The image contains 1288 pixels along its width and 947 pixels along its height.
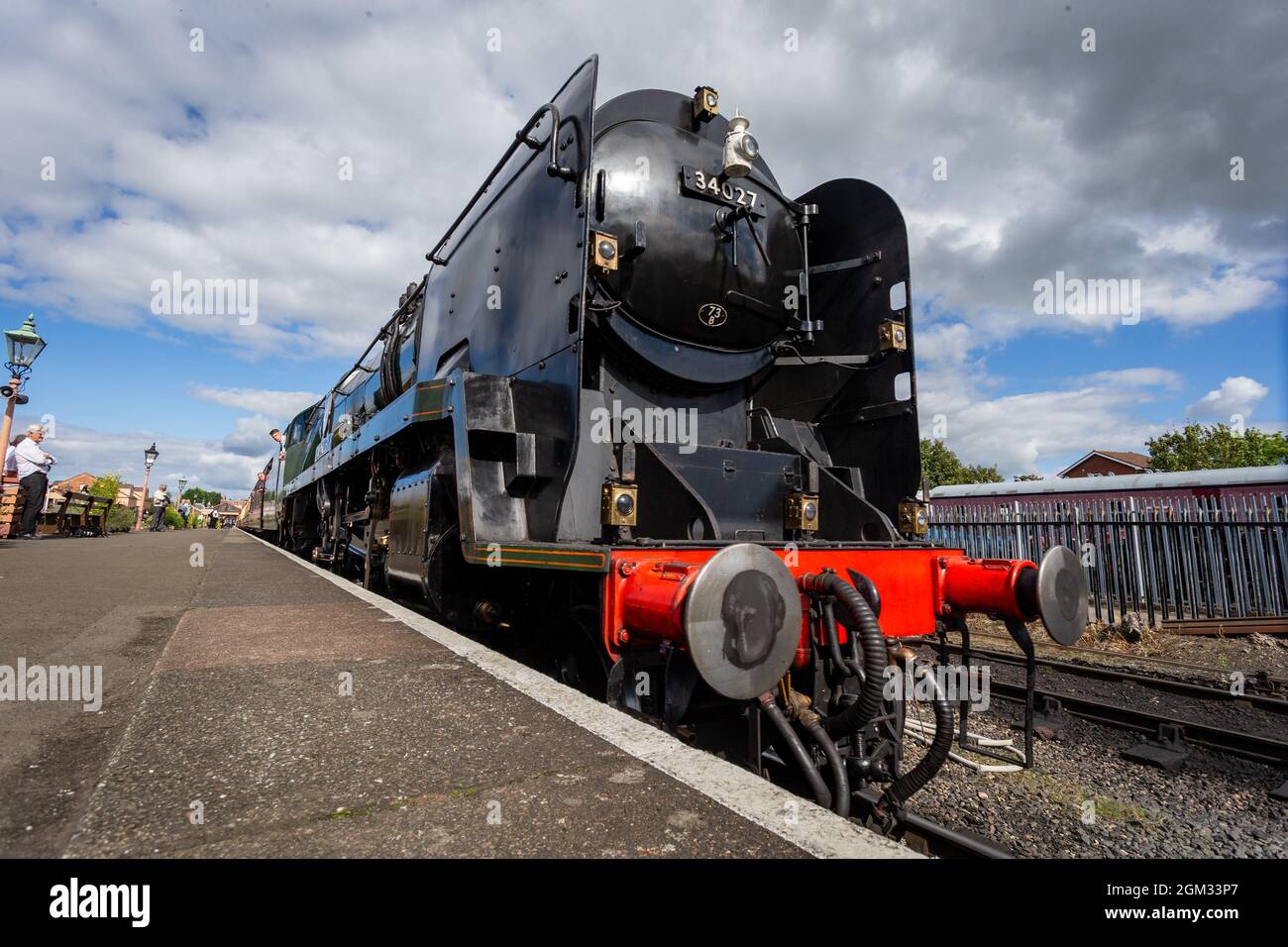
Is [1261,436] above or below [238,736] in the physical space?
above

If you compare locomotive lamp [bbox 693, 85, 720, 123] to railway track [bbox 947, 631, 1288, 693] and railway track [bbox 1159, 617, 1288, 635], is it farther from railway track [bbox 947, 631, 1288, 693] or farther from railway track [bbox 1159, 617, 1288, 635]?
railway track [bbox 1159, 617, 1288, 635]

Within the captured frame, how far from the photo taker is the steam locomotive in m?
2.41

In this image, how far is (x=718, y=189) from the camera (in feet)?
12.9

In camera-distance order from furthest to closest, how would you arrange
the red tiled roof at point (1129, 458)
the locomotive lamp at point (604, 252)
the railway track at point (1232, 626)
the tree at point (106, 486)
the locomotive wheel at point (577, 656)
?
the red tiled roof at point (1129, 458)
the tree at point (106, 486)
the railway track at point (1232, 626)
the locomotive lamp at point (604, 252)
the locomotive wheel at point (577, 656)

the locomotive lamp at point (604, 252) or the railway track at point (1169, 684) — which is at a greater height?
the locomotive lamp at point (604, 252)

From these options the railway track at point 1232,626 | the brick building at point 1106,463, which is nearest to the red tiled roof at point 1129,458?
the brick building at point 1106,463

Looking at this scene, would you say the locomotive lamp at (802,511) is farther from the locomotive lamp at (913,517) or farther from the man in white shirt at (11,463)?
the man in white shirt at (11,463)

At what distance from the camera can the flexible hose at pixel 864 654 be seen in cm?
224

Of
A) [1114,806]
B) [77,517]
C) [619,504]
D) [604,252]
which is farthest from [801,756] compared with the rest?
[77,517]

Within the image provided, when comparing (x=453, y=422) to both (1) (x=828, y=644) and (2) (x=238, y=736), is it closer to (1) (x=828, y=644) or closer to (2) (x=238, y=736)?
(2) (x=238, y=736)

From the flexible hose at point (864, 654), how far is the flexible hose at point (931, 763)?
9.9 inches
